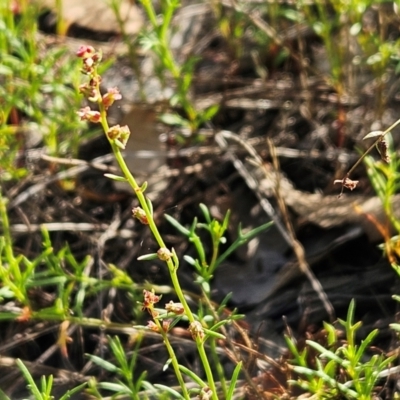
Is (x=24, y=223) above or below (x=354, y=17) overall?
below

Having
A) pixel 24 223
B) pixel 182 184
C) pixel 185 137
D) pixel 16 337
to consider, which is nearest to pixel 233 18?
pixel 185 137

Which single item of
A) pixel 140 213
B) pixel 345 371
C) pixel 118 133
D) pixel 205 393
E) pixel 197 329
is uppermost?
pixel 118 133

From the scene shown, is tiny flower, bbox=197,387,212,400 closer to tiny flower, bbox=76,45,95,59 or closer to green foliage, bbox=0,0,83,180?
tiny flower, bbox=76,45,95,59

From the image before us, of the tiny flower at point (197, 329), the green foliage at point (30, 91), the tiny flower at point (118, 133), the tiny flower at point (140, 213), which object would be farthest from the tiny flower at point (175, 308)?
the green foliage at point (30, 91)

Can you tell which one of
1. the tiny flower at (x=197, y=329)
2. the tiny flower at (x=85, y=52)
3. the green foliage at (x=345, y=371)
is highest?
the tiny flower at (x=85, y=52)

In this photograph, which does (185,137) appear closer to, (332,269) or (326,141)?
(326,141)

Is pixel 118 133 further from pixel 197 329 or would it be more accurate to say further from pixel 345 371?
pixel 345 371

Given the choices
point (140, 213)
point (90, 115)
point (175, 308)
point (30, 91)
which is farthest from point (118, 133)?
point (30, 91)

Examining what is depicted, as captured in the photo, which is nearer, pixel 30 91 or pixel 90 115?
pixel 90 115

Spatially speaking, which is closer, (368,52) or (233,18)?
(368,52)

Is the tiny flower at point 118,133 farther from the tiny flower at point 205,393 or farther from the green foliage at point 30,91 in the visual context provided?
the green foliage at point 30,91

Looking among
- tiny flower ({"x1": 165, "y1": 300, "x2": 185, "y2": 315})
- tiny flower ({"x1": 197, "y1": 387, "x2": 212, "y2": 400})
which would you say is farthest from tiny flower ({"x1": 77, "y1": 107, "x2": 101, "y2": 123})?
tiny flower ({"x1": 197, "y1": 387, "x2": 212, "y2": 400})
